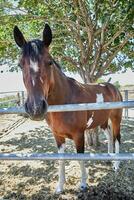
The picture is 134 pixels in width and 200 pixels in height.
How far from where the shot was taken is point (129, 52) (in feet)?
21.8

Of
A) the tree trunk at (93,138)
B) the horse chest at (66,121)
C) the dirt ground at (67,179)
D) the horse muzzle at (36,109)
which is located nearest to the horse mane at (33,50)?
the horse muzzle at (36,109)

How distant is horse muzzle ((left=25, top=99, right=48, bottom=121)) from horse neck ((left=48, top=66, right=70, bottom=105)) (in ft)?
3.54

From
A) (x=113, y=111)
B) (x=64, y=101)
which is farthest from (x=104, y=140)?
(x=64, y=101)

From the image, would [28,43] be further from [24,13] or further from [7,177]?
[24,13]

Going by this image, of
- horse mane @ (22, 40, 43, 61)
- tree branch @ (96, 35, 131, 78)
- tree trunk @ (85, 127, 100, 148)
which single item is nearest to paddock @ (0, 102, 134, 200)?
tree trunk @ (85, 127, 100, 148)

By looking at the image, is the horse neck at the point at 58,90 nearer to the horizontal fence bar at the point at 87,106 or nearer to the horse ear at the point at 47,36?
the horse ear at the point at 47,36

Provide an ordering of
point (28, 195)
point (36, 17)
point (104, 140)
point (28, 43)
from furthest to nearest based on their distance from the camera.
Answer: point (104, 140) → point (36, 17) → point (28, 195) → point (28, 43)

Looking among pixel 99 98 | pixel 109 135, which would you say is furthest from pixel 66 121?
pixel 109 135

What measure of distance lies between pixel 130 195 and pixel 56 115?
1377mm

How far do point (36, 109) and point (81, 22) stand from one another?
4.37m

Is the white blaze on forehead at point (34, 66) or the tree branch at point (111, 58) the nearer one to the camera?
the white blaze on forehead at point (34, 66)

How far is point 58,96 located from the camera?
328cm

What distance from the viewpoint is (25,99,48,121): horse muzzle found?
2.03 metres

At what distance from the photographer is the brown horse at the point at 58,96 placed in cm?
220
